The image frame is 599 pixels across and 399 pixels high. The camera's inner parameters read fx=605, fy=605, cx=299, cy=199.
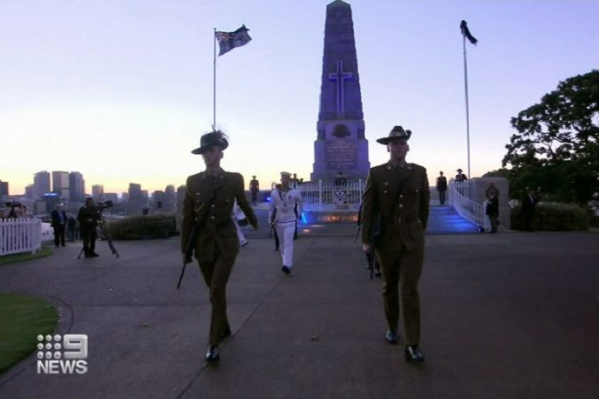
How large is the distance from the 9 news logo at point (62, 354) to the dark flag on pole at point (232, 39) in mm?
24009

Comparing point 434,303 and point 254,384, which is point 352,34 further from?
point 254,384

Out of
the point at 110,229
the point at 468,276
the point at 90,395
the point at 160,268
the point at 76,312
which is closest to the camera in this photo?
the point at 90,395

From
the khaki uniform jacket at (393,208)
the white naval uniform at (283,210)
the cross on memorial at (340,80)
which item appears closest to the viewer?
the khaki uniform jacket at (393,208)

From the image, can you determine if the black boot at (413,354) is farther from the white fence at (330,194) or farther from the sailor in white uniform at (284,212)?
the white fence at (330,194)

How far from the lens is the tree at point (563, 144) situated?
31.5 meters

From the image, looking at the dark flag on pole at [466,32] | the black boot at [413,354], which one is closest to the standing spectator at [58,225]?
the black boot at [413,354]

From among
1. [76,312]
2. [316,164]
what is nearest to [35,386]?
[76,312]

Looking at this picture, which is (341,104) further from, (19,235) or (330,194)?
(19,235)

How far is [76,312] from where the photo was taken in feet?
25.4

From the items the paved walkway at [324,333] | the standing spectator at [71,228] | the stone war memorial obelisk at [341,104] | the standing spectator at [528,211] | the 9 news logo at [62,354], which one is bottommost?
the 9 news logo at [62,354]

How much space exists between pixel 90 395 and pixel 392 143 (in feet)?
10.7

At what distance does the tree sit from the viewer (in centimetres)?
3152

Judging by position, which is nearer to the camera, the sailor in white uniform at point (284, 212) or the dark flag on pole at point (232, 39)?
the sailor in white uniform at point (284, 212)

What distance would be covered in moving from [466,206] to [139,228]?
39.9 ft
